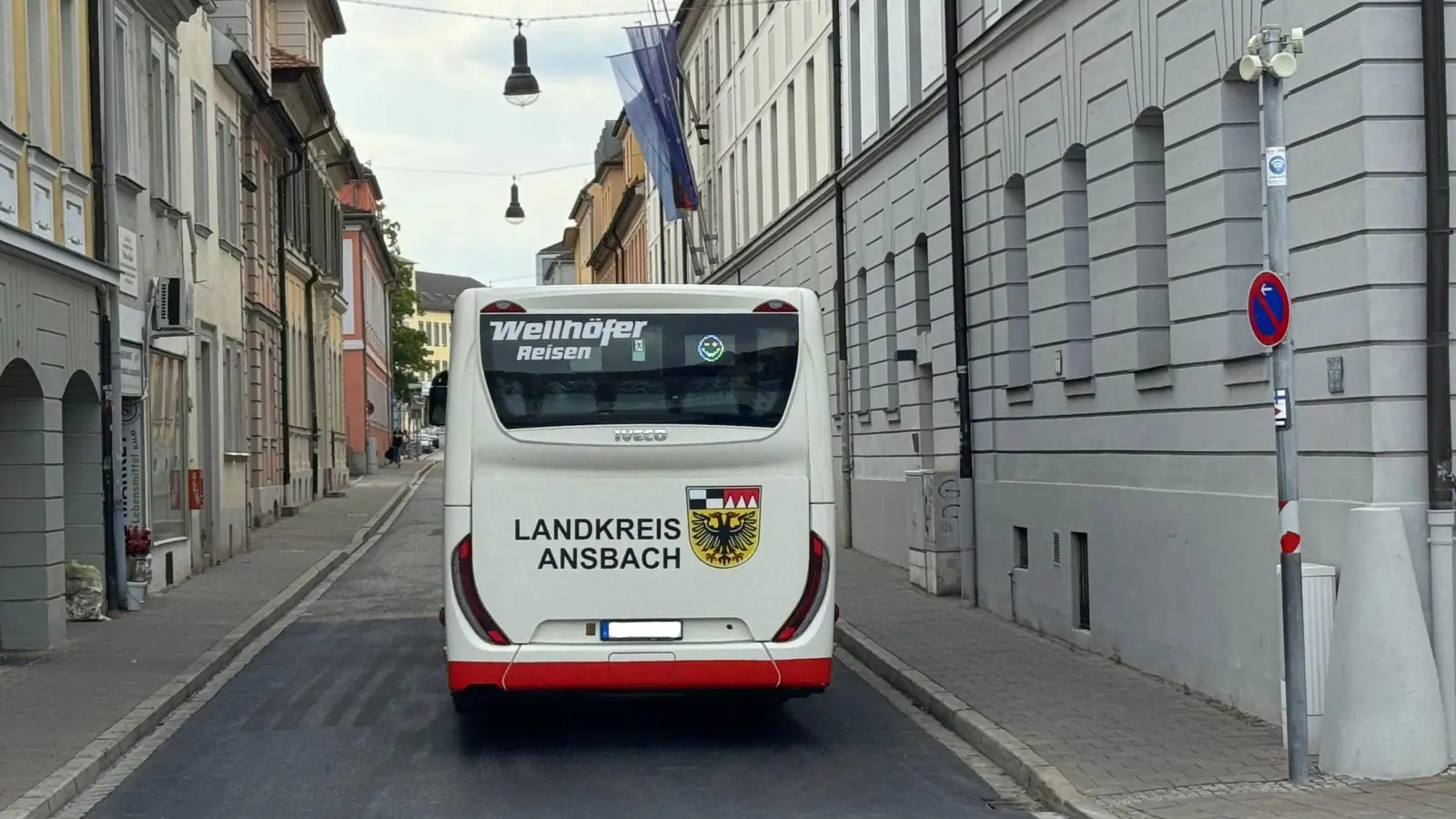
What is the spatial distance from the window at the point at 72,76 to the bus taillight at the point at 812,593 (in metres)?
9.47

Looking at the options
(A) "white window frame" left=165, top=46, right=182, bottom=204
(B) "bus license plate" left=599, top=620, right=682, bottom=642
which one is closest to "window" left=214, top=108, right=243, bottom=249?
(A) "white window frame" left=165, top=46, right=182, bottom=204

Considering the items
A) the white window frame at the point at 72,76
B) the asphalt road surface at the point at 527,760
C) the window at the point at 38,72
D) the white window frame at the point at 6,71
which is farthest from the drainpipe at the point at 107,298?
the asphalt road surface at the point at 527,760

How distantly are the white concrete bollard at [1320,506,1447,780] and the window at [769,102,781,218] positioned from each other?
85.2 ft

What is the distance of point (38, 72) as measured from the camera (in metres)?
16.5

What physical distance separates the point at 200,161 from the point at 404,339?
221 feet

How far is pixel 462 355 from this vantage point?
11.4 m

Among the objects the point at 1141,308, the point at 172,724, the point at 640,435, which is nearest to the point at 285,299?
the point at 172,724

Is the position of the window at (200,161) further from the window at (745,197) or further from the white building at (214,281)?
the window at (745,197)

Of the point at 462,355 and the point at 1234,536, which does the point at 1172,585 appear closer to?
the point at 1234,536

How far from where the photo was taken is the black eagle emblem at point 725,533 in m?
11.3

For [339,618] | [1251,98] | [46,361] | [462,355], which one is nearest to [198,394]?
[339,618]

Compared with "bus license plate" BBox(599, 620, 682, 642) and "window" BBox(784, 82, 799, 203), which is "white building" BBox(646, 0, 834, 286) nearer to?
"window" BBox(784, 82, 799, 203)

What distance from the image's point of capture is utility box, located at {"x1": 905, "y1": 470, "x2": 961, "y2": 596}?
62.4 ft

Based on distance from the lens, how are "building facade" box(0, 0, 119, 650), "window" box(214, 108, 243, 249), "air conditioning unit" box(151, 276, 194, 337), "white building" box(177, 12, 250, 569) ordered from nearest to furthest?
1. "building facade" box(0, 0, 119, 650)
2. "air conditioning unit" box(151, 276, 194, 337)
3. "white building" box(177, 12, 250, 569)
4. "window" box(214, 108, 243, 249)
